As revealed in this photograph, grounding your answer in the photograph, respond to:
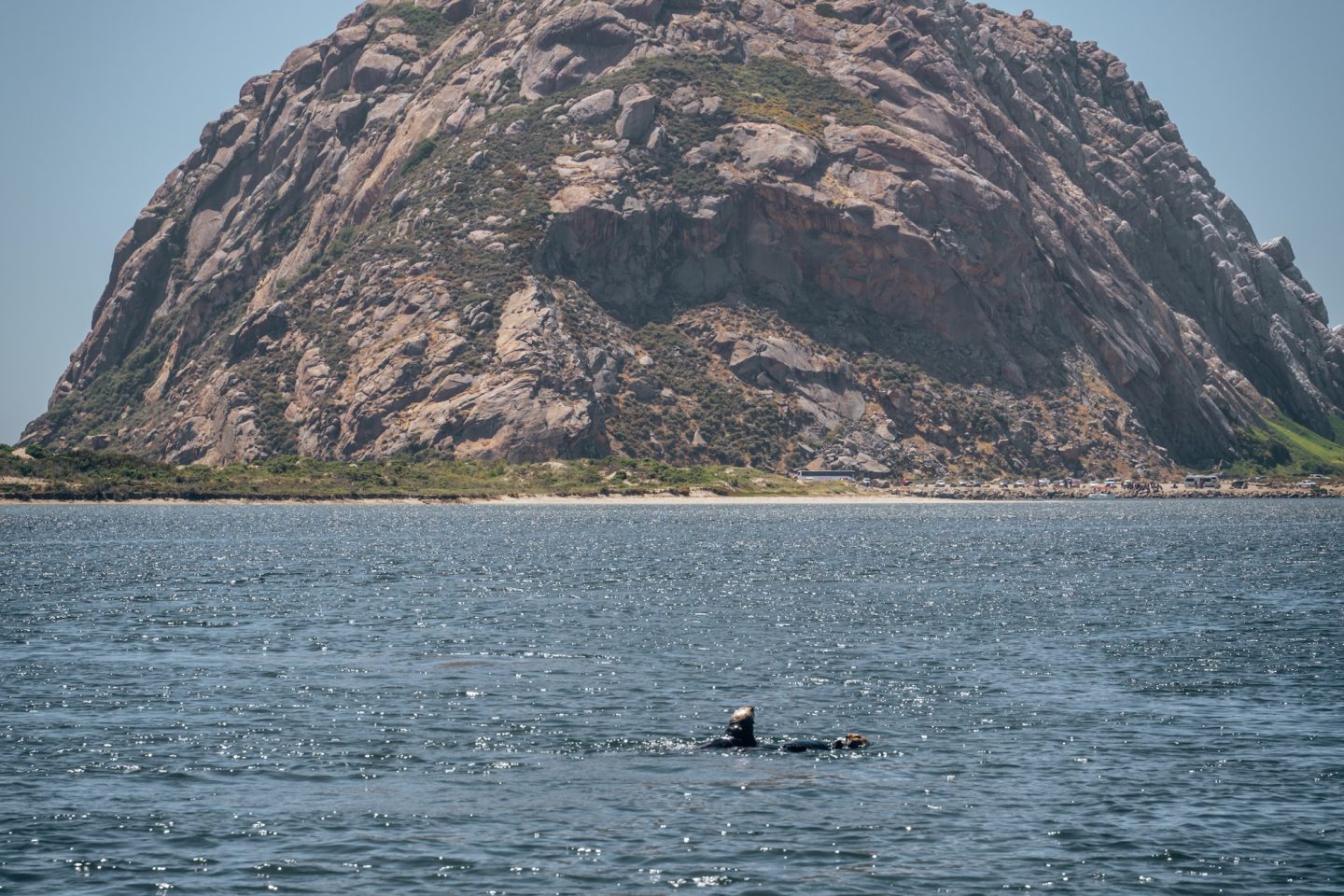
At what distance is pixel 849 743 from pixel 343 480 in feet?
491

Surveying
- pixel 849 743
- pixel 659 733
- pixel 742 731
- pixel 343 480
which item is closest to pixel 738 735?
pixel 742 731

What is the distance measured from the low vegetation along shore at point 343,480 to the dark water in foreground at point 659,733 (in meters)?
89.1

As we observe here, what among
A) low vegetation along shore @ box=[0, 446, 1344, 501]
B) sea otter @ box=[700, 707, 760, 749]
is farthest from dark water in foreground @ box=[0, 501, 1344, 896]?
low vegetation along shore @ box=[0, 446, 1344, 501]

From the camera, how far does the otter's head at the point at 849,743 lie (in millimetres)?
36656

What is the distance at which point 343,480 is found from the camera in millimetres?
179750

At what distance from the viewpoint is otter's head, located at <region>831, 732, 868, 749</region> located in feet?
120

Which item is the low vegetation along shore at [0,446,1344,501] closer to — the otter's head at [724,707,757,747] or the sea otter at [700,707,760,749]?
the sea otter at [700,707,760,749]

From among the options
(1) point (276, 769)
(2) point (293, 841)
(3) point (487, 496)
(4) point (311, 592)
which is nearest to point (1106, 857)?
(2) point (293, 841)

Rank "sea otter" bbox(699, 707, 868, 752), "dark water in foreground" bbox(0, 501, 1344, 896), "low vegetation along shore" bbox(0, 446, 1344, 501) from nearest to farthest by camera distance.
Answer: "dark water in foreground" bbox(0, 501, 1344, 896), "sea otter" bbox(699, 707, 868, 752), "low vegetation along shore" bbox(0, 446, 1344, 501)

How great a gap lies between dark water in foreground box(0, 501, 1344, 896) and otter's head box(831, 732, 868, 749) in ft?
2.51

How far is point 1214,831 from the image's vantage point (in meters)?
29.6

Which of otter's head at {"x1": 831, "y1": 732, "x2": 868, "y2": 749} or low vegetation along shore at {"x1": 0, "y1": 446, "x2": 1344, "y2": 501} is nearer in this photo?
otter's head at {"x1": 831, "y1": 732, "x2": 868, "y2": 749}

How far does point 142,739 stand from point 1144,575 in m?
67.9

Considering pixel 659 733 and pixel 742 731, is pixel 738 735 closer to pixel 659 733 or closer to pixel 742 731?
pixel 742 731
